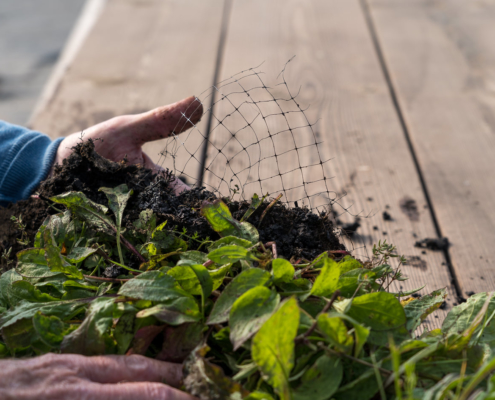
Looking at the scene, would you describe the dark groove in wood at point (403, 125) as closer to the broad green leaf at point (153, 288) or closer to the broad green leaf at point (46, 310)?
the broad green leaf at point (153, 288)

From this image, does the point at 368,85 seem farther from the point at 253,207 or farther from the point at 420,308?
the point at 420,308

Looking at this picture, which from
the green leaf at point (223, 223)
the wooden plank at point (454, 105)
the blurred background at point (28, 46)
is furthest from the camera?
the blurred background at point (28, 46)

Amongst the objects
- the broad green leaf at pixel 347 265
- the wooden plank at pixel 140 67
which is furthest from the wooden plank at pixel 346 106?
the broad green leaf at pixel 347 265

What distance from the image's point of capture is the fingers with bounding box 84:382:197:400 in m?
0.48

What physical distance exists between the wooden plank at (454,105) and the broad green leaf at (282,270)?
0.55 metres

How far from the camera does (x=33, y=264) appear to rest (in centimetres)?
64

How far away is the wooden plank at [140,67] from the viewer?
1438 millimetres

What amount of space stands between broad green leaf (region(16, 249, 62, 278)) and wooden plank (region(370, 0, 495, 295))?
0.82 m

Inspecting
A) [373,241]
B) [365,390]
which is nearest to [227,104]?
[373,241]

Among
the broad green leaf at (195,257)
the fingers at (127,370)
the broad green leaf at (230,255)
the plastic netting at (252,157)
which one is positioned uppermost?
the plastic netting at (252,157)

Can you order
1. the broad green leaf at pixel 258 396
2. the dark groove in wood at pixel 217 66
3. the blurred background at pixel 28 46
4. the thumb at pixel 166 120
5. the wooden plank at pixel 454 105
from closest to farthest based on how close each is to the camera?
1. the broad green leaf at pixel 258 396
2. the thumb at pixel 166 120
3. the wooden plank at pixel 454 105
4. the dark groove in wood at pixel 217 66
5. the blurred background at pixel 28 46

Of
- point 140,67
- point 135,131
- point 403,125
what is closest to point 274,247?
point 135,131

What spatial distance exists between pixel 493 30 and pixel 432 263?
1519mm

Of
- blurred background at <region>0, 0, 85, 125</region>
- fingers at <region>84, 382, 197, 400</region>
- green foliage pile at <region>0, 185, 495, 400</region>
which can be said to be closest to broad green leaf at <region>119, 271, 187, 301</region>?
green foliage pile at <region>0, 185, 495, 400</region>
